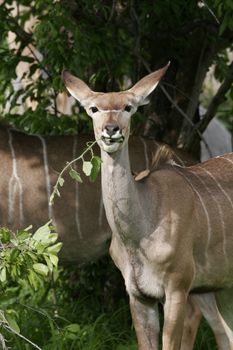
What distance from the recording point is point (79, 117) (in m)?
5.57

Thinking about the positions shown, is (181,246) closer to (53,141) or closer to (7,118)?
(53,141)

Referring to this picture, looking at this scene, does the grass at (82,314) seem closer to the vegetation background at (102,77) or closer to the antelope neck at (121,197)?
the vegetation background at (102,77)

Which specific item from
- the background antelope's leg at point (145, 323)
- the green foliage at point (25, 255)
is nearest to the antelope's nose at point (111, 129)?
the green foliage at point (25, 255)

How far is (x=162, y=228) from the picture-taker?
13.4 ft

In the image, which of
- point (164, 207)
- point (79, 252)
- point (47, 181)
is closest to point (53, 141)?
point (47, 181)

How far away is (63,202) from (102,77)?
28.1 inches

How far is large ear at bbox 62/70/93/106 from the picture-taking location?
4013 mm

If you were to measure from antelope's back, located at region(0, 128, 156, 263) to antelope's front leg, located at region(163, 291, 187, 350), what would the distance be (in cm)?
113

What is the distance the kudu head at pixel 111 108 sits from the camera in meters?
3.71

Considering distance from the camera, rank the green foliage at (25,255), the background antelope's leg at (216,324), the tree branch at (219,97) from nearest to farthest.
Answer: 1. the green foliage at (25,255)
2. the background antelope's leg at (216,324)
3. the tree branch at (219,97)

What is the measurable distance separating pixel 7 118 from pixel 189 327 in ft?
6.10

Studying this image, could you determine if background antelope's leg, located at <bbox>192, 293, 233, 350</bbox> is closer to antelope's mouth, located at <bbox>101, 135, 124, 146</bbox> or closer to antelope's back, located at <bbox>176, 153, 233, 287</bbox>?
antelope's back, located at <bbox>176, 153, 233, 287</bbox>

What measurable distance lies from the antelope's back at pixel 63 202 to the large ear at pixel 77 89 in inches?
42.9

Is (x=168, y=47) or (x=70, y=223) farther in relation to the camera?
(x=168, y=47)
